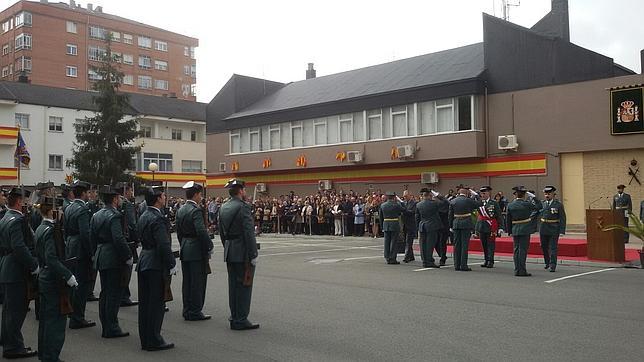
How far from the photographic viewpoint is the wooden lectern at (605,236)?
14922mm

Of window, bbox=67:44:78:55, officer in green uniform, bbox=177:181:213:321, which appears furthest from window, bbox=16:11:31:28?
officer in green uniform, bbox=177:181:213:321

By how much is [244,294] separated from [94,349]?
1979mm

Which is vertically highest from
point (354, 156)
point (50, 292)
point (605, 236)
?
point (354, 156)

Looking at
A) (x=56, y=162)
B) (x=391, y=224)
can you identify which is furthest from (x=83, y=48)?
(x=391, y=224)

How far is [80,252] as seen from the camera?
895cm

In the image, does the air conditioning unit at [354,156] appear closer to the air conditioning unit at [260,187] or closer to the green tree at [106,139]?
the air conditioning unit at [260,187]

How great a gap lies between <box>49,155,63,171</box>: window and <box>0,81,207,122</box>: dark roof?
13.8 ft

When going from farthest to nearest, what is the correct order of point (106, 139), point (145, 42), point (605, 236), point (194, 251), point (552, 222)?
point (145, 42)
point (106, 139)
point (605, 236)
point (552, 222)
point (194, 251)

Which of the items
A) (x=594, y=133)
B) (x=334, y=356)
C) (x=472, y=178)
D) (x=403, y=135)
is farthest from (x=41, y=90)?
(x=334, y=356)

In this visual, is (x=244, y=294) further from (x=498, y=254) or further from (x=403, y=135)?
(x=403, y=135)

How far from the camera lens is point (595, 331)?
25.3 ft

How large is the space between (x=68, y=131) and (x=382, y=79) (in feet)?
98.7

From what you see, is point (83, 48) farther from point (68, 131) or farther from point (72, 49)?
point (68, 131)

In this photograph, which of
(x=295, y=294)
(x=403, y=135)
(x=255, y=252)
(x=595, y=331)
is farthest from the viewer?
(x=403, y=135)
